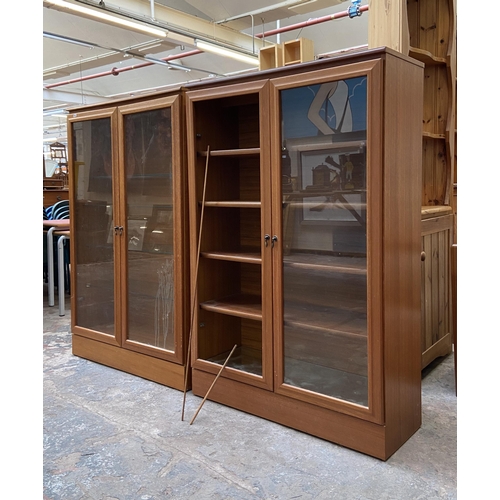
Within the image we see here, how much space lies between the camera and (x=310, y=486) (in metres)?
2.19

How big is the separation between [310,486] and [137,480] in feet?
2.45

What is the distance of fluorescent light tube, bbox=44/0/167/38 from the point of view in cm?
520

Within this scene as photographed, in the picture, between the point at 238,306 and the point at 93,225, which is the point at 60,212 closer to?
the point at 93,225

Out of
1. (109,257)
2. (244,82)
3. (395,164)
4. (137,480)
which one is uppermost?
(244,82)

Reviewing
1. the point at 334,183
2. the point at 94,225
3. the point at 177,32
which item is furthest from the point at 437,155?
the point at 177,32

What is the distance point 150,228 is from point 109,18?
3.42 metres

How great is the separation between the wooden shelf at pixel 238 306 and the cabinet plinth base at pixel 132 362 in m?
0.45

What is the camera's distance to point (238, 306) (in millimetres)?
3119

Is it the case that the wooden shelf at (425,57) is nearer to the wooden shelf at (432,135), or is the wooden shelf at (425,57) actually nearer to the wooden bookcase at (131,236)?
the wooden shelf at (432,135)

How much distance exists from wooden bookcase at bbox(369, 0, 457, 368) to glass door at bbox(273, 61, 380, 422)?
3.51 ft

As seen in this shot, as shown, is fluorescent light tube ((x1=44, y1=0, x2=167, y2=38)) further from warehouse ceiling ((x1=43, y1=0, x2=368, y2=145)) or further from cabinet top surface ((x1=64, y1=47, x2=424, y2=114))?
cabinet top surface ((x1=64, y1=47, x2=424, y2=114))
